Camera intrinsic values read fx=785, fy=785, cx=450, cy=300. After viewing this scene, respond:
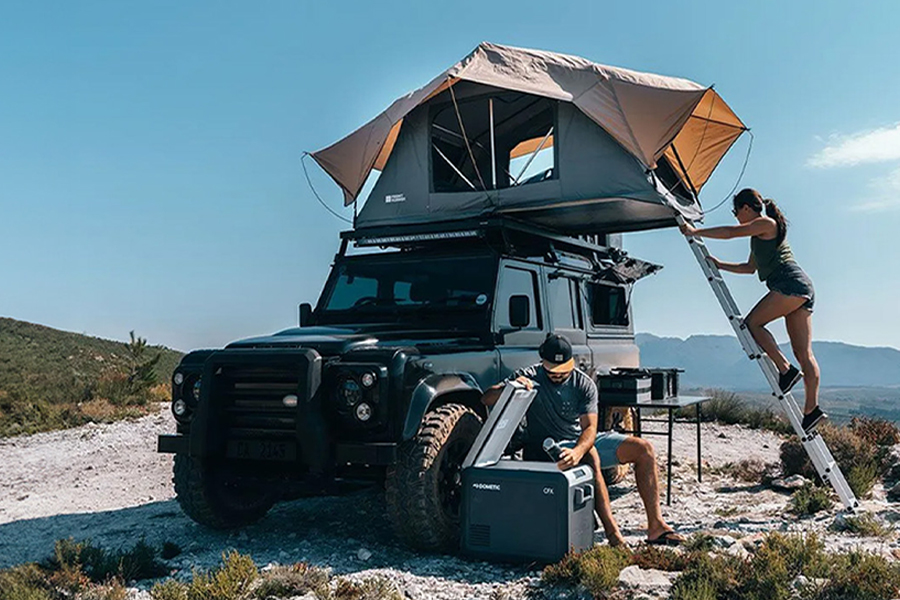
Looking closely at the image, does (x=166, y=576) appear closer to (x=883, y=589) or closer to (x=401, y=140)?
(x=883, y=589)

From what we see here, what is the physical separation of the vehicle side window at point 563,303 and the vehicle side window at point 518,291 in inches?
10.7

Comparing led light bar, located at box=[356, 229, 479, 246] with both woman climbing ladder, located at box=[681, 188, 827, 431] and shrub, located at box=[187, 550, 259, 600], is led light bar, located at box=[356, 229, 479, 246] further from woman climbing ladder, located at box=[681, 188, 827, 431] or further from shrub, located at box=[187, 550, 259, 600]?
shrub, located at box=[187, 550, 259, 600]

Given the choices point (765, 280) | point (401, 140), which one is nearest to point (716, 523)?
point (765, 280)

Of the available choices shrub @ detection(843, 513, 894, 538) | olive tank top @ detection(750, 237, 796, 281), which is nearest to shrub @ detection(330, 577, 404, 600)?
shrub @ detection(843, 513, 894, 538)

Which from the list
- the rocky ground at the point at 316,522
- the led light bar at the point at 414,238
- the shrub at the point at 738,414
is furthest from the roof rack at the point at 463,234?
the shrub at the point at 738,414

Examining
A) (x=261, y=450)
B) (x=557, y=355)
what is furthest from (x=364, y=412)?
(x=557, y=355)

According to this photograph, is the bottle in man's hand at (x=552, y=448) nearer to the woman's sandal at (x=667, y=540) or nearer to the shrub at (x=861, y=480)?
the woman's sandal at (x=667, y=540)

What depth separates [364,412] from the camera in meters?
5.26

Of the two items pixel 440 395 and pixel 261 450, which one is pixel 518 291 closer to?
pixel 440 395

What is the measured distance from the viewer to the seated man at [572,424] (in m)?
5.50

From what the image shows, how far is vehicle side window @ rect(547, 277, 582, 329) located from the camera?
7461mm

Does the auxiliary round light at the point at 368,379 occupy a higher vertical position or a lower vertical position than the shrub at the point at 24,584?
higher

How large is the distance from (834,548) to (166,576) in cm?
450

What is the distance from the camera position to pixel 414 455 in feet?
17.3
